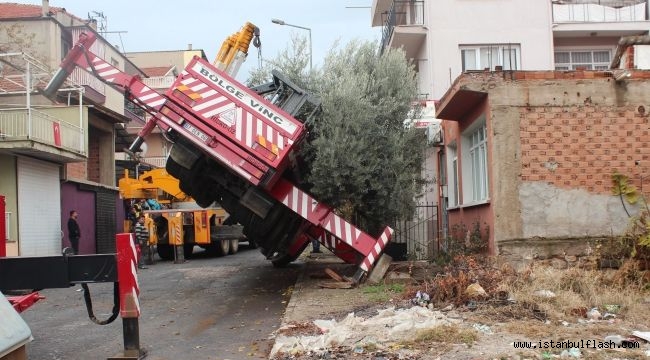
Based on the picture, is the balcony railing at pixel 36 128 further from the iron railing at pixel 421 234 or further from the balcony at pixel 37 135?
the iron railing at pixel 421 234

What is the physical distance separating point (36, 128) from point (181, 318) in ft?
33.0

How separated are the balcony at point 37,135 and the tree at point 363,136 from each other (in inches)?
304

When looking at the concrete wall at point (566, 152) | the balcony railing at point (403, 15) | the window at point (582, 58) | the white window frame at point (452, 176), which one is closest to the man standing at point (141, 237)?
the white window frame at point (452, 176)

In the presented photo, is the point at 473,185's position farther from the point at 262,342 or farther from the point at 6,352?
the point at 6,352

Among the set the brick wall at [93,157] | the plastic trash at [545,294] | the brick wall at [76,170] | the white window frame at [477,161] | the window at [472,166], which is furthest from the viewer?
the brick wall at [93,157]

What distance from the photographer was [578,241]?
9.07 metres

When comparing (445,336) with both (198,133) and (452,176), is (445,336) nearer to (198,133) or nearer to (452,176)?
(198,133)

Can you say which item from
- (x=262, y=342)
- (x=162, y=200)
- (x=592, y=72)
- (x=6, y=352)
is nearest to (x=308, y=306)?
(x=262, y=342)

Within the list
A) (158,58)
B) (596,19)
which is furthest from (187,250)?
(158,58)

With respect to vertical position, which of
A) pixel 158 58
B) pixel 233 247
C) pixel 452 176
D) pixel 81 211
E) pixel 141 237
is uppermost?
pixel 158 58

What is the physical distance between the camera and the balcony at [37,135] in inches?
602

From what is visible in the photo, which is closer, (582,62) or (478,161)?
(478,161)

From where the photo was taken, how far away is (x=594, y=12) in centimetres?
2005

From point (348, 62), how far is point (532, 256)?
4.79 meters
